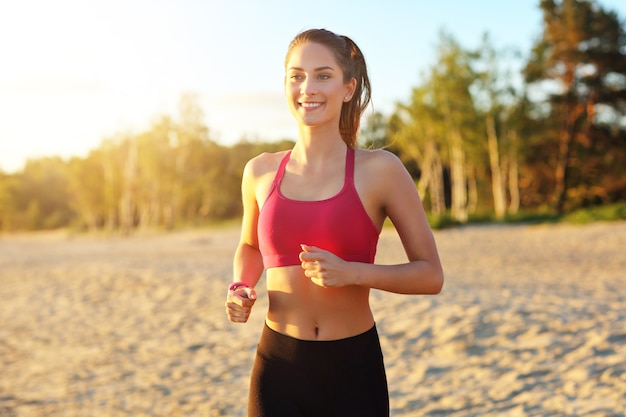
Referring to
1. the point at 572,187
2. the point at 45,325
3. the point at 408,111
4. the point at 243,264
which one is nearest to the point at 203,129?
the point at 408,111

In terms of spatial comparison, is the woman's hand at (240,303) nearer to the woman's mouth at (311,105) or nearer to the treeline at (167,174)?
the woman's mouth at (311,105)

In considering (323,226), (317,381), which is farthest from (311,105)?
(317,381)

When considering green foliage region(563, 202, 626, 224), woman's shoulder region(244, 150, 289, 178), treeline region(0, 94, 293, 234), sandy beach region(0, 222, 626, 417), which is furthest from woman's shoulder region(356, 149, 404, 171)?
treeline region(0, 94, 293, 234)

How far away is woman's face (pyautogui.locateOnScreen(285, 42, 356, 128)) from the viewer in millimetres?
1906

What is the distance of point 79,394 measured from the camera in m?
6.04

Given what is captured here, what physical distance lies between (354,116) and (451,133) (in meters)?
28.3

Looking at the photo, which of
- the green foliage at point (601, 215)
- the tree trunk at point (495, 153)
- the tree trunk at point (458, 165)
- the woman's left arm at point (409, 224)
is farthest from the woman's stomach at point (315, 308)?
the tree trunk at point (495, 153)

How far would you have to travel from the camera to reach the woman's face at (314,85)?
191 centimetres

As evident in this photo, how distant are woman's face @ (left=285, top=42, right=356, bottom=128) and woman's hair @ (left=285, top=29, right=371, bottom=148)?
0.07 feet

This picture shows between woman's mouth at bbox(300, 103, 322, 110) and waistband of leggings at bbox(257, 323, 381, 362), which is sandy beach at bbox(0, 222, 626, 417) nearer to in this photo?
waistband of leggings at bbox(257, 323, 381, 362)

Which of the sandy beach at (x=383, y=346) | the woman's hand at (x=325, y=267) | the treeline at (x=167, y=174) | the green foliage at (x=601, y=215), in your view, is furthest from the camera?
the treeline at (x=167, y=174)

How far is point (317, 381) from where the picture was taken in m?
1.87

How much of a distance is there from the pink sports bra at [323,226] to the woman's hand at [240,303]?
0.13 metres

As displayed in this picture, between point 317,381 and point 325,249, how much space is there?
0.36m
